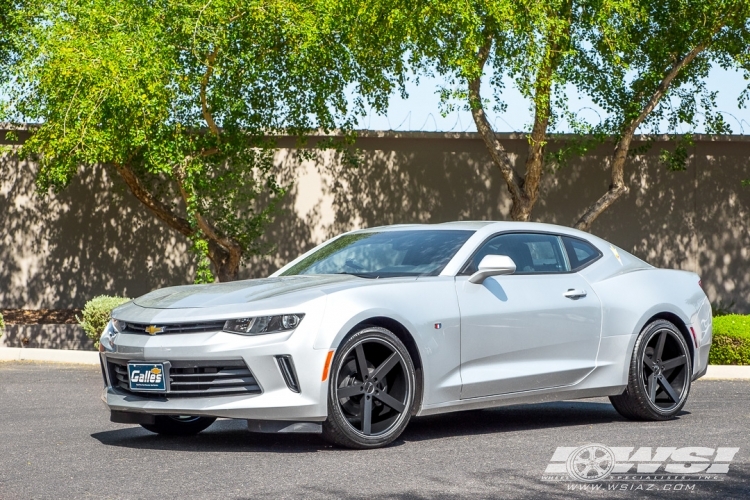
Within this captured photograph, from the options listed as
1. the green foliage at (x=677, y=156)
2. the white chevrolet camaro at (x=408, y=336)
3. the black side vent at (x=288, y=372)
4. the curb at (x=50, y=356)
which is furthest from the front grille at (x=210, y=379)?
the green foliage at (x=677, y=156)

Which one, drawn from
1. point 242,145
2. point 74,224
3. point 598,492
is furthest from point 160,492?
point 74,224

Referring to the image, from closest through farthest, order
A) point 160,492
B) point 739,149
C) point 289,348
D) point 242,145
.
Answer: point 160,492, point 289,348, point 242,145, point 739,149

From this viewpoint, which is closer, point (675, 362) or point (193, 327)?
point (193, 327)

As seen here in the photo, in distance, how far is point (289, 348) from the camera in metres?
6.71

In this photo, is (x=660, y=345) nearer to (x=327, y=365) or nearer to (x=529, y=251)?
(x=529, y=251)

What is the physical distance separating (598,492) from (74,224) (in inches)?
636

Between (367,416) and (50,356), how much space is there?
844cm

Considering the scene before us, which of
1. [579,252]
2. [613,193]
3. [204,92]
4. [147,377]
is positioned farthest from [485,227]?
[613,193]

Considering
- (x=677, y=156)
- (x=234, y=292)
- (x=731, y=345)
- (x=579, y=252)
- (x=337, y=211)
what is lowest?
(x=731, y=345)

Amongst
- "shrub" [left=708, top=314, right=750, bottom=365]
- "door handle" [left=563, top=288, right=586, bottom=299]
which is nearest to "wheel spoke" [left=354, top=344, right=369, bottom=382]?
"door handle" [left=563, top=288, right=586, bottom=299]

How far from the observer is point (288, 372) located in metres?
6.74

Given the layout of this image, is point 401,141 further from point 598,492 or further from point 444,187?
point 598,492

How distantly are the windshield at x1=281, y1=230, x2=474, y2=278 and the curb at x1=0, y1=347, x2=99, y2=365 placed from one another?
6536 mm

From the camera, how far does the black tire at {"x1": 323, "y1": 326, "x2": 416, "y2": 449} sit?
6859mm
